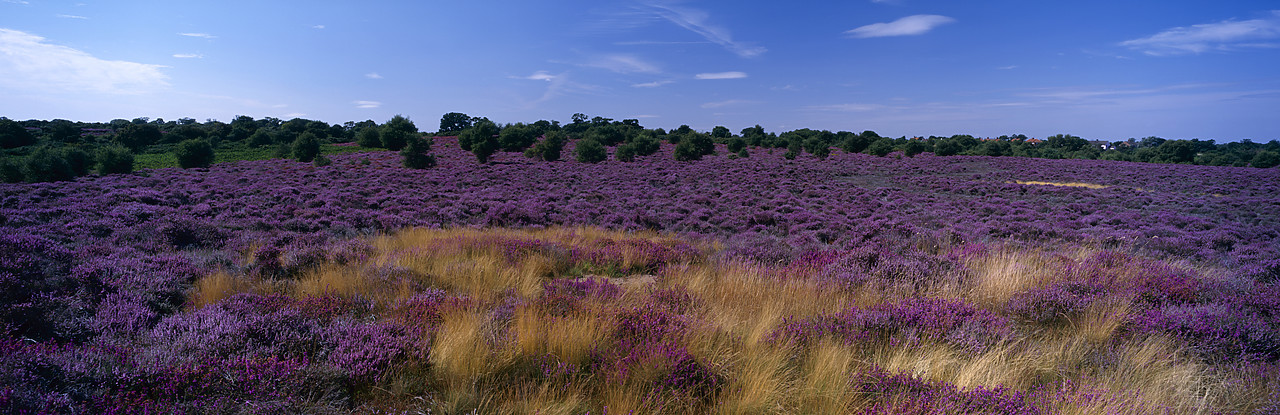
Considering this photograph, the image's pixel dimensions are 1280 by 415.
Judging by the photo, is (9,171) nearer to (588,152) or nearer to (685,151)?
(588,152)

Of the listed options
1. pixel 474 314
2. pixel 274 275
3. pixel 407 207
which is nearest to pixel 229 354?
pixel 474 314

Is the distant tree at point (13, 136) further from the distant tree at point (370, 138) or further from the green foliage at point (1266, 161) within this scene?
the green foliage at point (1266, 161)

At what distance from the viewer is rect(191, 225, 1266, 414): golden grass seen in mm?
2947

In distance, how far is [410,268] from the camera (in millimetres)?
6105

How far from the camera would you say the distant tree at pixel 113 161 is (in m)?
27.4

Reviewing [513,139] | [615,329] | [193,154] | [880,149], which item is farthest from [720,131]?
[615,329]

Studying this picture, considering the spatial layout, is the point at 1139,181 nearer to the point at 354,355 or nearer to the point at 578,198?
the point at 578,198

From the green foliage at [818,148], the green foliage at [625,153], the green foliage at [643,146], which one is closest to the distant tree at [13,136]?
the green foliage at [625,153]

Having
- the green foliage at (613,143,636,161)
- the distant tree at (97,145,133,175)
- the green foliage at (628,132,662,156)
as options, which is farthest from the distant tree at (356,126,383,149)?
the green foliage at (628,132,662,156)

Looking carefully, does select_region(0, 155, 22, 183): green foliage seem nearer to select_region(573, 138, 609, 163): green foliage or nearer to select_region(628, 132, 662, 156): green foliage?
select_region(573, 138, 609, 163): green foliage

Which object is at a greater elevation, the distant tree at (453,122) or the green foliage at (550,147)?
the distant tree at (453,122)

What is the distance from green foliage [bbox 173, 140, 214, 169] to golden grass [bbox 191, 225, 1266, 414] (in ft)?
129

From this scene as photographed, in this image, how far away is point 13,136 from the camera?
1634 inches

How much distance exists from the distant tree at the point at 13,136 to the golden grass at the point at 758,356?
199ft
